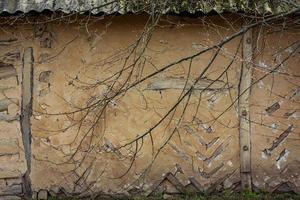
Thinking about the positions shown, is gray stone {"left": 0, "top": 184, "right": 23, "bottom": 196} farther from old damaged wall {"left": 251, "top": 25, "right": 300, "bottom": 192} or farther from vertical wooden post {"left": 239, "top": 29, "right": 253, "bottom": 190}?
old damaged wall {"left": 251, "top": 25, "right": 300, "bottom": 192}

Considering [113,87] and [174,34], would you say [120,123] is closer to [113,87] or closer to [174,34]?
[113,87]

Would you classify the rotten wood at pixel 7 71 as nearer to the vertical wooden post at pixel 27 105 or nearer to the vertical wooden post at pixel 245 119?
the vertical wooden post at pixel 27 105

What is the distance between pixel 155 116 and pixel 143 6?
118 centimetres

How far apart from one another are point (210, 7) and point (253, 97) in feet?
3.59

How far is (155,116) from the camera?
6570 mm

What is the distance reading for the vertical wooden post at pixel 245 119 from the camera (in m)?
6.54

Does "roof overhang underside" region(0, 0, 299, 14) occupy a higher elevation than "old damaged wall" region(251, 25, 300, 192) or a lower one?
higher

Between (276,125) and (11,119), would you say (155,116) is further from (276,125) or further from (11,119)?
(11,119)

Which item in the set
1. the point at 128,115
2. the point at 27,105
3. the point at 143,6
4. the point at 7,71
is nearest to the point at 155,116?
the point at 128,115

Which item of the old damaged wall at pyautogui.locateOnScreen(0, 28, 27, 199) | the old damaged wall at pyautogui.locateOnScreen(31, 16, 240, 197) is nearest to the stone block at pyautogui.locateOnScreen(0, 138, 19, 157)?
the old damaged wall at pyautogui.locateOnScreen(0, 28, 27, 199)

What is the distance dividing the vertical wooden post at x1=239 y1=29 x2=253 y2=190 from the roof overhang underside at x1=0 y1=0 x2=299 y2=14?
47 cm

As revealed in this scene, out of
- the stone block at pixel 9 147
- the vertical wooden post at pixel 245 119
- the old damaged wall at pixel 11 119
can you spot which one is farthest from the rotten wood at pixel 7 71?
the vertical wooden post at pixel 245 119

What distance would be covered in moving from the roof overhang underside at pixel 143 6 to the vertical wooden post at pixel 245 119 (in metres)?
0.47

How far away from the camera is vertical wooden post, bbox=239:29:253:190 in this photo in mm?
6539
